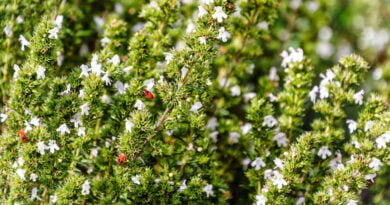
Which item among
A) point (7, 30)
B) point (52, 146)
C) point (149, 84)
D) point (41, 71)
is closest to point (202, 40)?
point (149, 84)

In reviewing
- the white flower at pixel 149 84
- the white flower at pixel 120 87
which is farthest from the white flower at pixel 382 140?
the white flower at pixel 120 87

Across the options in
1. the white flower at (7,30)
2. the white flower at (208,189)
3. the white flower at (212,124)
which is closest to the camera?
the white flower at (208,189)

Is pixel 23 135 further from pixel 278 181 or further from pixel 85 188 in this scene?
pixel 278 181

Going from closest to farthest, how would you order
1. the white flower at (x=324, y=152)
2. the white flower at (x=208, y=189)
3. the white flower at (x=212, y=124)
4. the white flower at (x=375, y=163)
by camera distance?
the white flower at (x=375, y=163)
the white flower at (x=208, y=189)
the white flower at (x=324, y=152)
the white flower at (x=212, y=124)

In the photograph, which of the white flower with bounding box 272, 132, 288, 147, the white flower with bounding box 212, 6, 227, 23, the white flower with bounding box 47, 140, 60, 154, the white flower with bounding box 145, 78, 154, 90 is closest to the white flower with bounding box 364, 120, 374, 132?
the white flower with bounding box 272, 132, 288, 147

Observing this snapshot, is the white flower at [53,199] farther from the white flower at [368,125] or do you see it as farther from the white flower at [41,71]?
Result: the white flower at [368,125]

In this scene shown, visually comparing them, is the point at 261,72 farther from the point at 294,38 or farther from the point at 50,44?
the point at 50,44

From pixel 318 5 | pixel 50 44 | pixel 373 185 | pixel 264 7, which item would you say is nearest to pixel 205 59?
pixel 50 44

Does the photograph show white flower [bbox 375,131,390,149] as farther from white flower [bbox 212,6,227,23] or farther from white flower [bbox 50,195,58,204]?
white flower [bbox 50,195,58,204]
